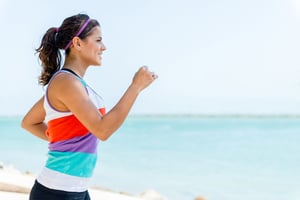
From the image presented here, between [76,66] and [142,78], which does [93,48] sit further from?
[142,78]

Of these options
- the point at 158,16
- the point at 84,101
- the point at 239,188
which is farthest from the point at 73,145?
the point at 158,16

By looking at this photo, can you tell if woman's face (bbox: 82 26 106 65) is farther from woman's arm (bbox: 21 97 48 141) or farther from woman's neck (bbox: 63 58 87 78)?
woman's arm (bbox: 21 97 48 141)

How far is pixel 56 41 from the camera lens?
4.81 ft

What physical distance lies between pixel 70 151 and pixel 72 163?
0.10 feet

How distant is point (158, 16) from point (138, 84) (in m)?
15.2

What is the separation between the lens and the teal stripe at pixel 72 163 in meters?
1.37

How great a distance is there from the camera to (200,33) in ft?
61.4

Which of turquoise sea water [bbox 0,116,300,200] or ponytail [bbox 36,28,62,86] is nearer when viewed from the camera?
ponytail [bbox 36,28,62,86]

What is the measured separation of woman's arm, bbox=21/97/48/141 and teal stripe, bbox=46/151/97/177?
31cm

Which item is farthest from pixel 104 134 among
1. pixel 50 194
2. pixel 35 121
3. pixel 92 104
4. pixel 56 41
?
pixel 35 121

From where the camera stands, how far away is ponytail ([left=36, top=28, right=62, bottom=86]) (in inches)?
58.0

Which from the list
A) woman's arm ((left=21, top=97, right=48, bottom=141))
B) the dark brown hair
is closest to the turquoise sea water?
woman's arm ((left=21, top=97, right=48, bottom=141))

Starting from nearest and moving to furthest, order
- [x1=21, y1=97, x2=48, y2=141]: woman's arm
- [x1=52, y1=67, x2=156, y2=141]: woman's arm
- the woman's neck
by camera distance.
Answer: [x1=52, y1=67, x2=156, y2=141]: woman's arm
the woman's neck
[x1=21, y1=97, x2=48, y2=141]: woman's arm

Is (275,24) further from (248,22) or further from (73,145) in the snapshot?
(73,145)
